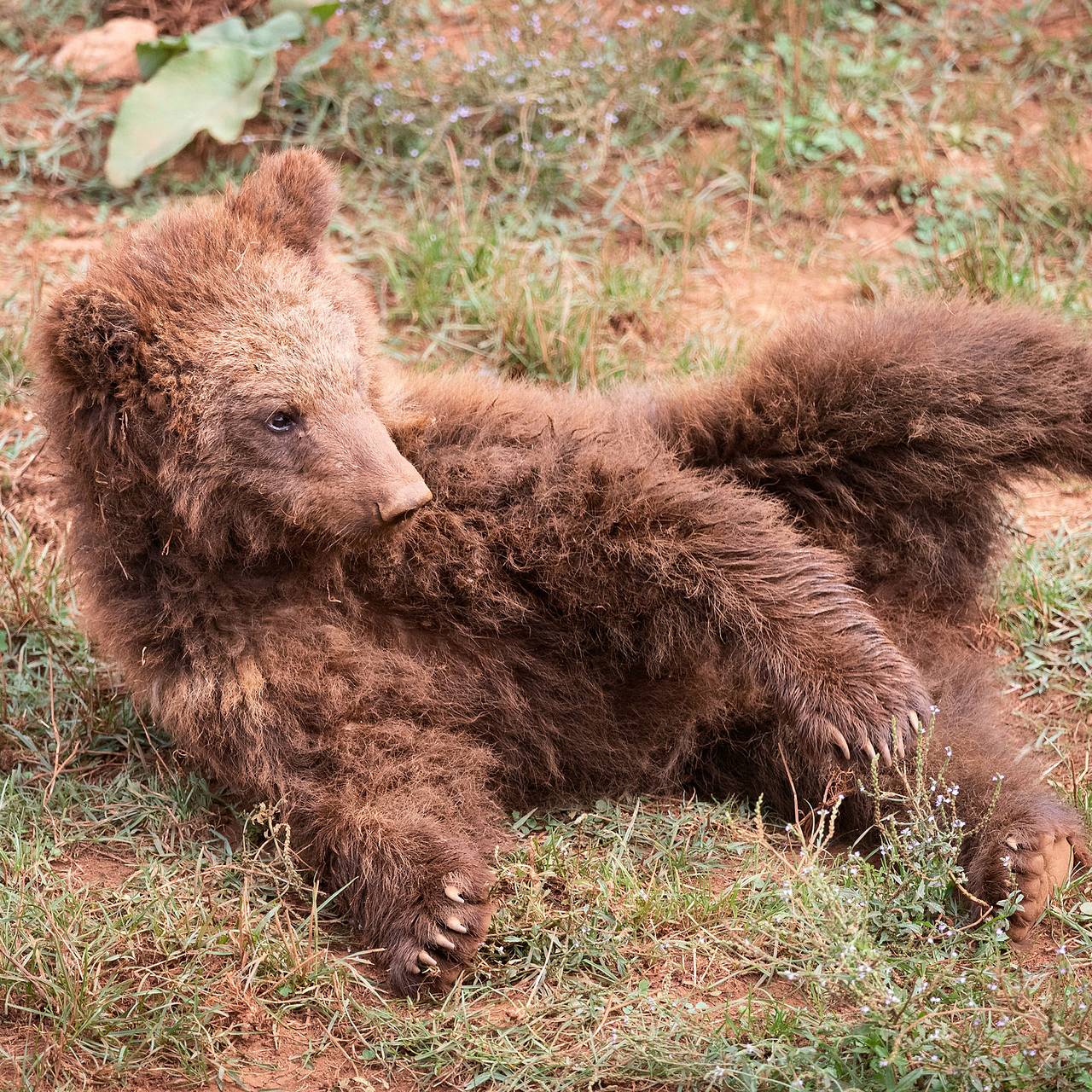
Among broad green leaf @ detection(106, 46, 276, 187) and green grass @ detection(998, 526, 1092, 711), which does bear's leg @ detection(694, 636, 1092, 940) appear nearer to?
green grass @ detection(998, 526, 1092, 711)

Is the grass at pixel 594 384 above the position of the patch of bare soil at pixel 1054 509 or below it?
above

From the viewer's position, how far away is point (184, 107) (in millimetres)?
6766

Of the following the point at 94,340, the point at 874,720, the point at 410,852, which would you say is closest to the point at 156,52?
the point at 94,340

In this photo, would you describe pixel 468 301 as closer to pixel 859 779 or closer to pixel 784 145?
pixel 784 145

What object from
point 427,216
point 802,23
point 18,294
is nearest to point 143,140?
point 18,294

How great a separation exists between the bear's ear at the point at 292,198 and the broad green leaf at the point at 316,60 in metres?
2.86

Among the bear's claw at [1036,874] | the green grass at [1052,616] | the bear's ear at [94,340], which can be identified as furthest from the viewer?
the green grass at [1052,616]

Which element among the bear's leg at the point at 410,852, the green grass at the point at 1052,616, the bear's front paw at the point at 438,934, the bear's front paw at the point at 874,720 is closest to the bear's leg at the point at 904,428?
the green grass at the point at 1052,616

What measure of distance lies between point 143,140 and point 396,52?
4.46 ft

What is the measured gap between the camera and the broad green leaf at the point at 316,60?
6.94 metres

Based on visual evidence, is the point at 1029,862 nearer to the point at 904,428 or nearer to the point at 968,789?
the point at 968,789

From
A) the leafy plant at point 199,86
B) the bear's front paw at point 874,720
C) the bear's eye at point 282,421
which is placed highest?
the leafy plant at point 199,86

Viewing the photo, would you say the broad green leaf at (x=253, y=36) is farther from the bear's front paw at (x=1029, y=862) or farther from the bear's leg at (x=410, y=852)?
the bear's front paw at (x=1029, y=862)

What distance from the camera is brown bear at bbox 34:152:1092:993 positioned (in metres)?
3.86
